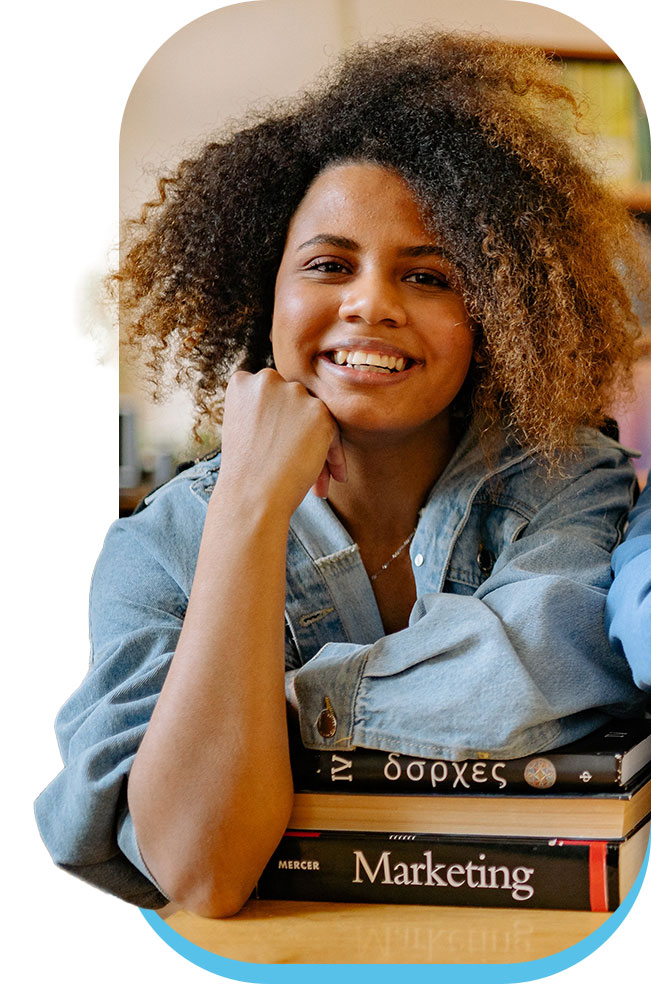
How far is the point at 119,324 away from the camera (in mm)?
1067

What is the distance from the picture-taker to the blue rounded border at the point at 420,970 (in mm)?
864

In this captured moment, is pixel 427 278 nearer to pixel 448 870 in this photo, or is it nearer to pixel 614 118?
pixel 614 118

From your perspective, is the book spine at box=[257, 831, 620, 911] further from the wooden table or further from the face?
the face

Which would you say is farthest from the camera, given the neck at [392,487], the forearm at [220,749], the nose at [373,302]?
the neck at [392,487]

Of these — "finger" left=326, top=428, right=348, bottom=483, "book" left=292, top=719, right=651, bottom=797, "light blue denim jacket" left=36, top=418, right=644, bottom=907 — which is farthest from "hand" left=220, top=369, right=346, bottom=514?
"book" left=292, top=719, right=651, bottom=797

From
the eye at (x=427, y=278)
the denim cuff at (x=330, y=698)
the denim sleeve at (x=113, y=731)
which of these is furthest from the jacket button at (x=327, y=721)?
the eye at (x=427, y=278)

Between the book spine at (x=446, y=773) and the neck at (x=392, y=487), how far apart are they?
27cm

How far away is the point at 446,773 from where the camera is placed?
0.84 m

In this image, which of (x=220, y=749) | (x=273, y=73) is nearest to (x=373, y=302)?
(x=273, y=73)

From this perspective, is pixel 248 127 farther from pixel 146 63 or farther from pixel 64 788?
pixel 64 788

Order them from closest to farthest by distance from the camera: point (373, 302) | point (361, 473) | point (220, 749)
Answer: point (220, 749) < point (373, 302) < point (361, 473)

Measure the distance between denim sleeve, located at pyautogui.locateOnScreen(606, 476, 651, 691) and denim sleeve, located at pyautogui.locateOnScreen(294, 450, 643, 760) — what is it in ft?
0.06

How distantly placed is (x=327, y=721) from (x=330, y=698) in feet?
0.06

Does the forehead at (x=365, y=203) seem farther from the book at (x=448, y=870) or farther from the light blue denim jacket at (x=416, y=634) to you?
the book at (x=448, y=870)
